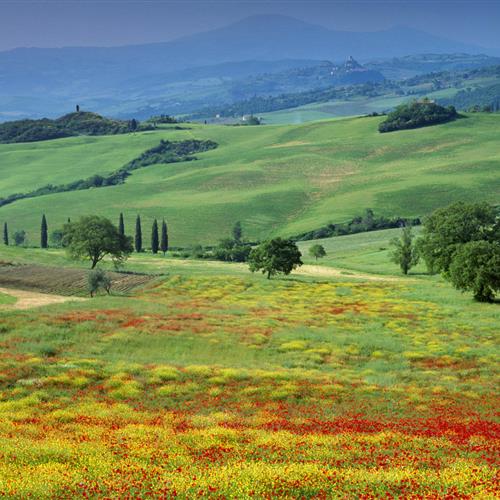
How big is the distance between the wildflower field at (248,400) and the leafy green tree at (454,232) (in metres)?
18.3

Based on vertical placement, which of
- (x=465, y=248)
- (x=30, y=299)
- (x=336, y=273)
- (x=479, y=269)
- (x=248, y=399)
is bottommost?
(x=336, y=273)

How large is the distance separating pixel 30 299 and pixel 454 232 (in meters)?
64.3

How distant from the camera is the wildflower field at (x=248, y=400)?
21.6 m

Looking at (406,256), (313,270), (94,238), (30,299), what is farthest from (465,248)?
(94,238)

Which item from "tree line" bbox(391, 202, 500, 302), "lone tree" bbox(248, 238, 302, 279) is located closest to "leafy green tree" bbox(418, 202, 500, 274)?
"tree line" bbox(391, 202, 500, 302)

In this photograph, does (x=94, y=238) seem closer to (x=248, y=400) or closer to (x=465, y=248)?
(x=465, y=248)

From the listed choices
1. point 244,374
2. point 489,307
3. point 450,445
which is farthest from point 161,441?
point 489,307

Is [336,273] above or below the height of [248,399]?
below

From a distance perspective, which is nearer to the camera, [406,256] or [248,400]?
[248,400]

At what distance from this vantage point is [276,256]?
395 feet

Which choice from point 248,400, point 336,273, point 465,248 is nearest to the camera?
point 248,400

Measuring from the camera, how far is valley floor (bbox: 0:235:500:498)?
851 inches

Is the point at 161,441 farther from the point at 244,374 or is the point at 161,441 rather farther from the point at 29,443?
the point at 244,374

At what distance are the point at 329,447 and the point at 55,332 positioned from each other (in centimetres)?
4015
